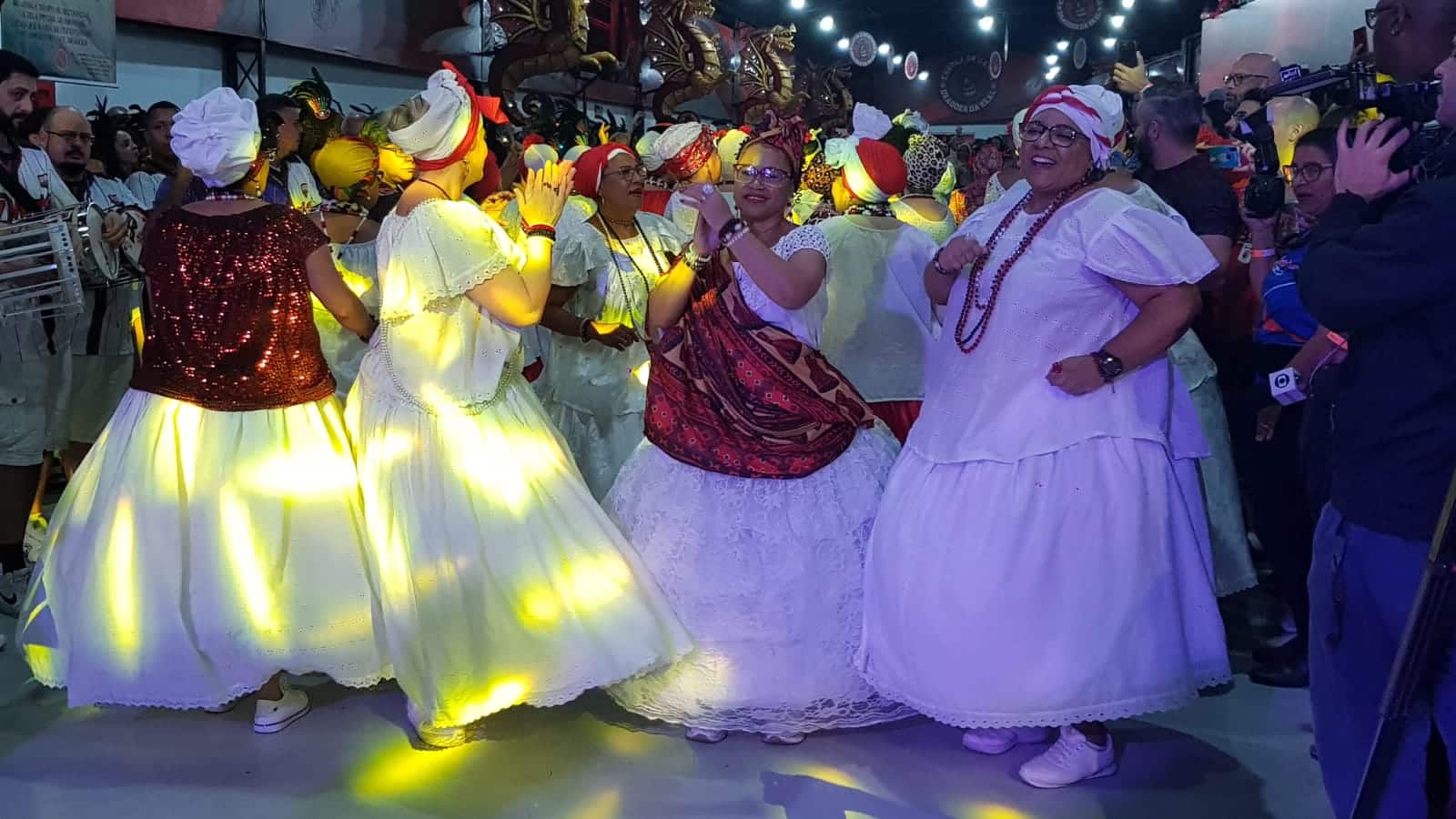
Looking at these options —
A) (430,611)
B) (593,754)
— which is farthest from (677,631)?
(430,611)

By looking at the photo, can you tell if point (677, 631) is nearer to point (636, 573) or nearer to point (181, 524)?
point (636, 573)

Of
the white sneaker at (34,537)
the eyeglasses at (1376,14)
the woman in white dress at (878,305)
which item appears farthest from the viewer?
the white sneaker at (34,537)

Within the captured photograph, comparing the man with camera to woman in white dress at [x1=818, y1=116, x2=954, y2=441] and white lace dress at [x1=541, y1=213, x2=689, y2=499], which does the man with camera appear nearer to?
woman in white dress at [x1=818, y1=116, x2=954, y2=441]

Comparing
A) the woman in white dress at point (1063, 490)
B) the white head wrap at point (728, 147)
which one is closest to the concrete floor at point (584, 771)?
the woman in white dress at point (1063, 490)

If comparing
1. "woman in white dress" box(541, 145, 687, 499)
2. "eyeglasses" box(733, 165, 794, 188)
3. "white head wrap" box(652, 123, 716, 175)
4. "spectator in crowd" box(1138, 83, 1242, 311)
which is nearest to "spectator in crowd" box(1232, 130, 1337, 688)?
"spectator in crowd" box(1138, 83, 1242, 311)

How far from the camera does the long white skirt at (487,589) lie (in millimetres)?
2861

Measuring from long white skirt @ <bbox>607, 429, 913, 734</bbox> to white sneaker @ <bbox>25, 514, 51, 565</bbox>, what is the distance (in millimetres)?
2712

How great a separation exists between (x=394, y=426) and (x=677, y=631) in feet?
2.95

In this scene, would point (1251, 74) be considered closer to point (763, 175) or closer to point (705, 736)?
point (763, 175)

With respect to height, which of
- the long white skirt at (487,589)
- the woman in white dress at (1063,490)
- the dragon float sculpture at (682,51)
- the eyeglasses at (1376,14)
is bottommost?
the long white skirt at (487,589)

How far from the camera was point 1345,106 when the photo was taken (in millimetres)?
2340

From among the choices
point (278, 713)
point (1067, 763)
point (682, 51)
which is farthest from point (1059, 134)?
point (682, 51)

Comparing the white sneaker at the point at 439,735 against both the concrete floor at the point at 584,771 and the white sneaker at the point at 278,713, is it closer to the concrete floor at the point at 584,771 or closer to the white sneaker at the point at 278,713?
the concrete floor at the point at 584,771

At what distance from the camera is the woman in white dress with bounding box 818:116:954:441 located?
12.5 feet
